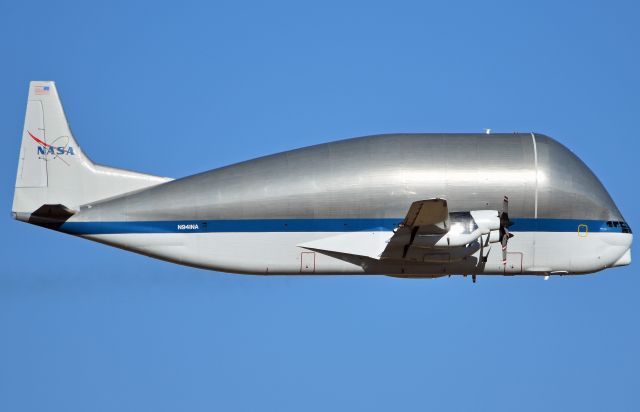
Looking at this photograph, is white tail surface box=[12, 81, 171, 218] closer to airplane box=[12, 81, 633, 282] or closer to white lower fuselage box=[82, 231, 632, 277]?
airplane box=[12, 81, 633, 282]

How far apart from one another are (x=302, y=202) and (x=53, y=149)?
Result: 369 inches

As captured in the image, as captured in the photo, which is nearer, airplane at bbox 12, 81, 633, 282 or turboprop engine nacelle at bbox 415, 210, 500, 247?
turboprop engine nacelle at bbox 415, 210, 500, 247

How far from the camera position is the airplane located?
8294cm

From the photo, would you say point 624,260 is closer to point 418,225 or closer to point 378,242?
point 418,225

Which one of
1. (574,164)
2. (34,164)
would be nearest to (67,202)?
(34,164)

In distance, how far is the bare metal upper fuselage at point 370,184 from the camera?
273ft

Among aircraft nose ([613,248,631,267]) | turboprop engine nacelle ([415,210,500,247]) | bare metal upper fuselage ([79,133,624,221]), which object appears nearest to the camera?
turboprop engine nacelle ([415,210,500,247])

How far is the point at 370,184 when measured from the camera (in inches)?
3270

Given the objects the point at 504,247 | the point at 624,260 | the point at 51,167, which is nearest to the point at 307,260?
the point at 504,247

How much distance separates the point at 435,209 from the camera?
8012 cm

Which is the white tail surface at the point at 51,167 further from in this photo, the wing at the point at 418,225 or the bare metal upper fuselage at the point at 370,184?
the wing at the point at 418,225

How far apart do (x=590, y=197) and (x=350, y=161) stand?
9.17 meters

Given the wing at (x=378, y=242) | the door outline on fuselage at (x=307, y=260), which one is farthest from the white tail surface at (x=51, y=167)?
the wing at (x=378, y=242)

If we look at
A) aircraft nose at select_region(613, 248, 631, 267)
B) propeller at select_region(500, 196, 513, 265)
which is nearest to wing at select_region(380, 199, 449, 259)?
propeller at select_region(500, 196, 513, 265)
